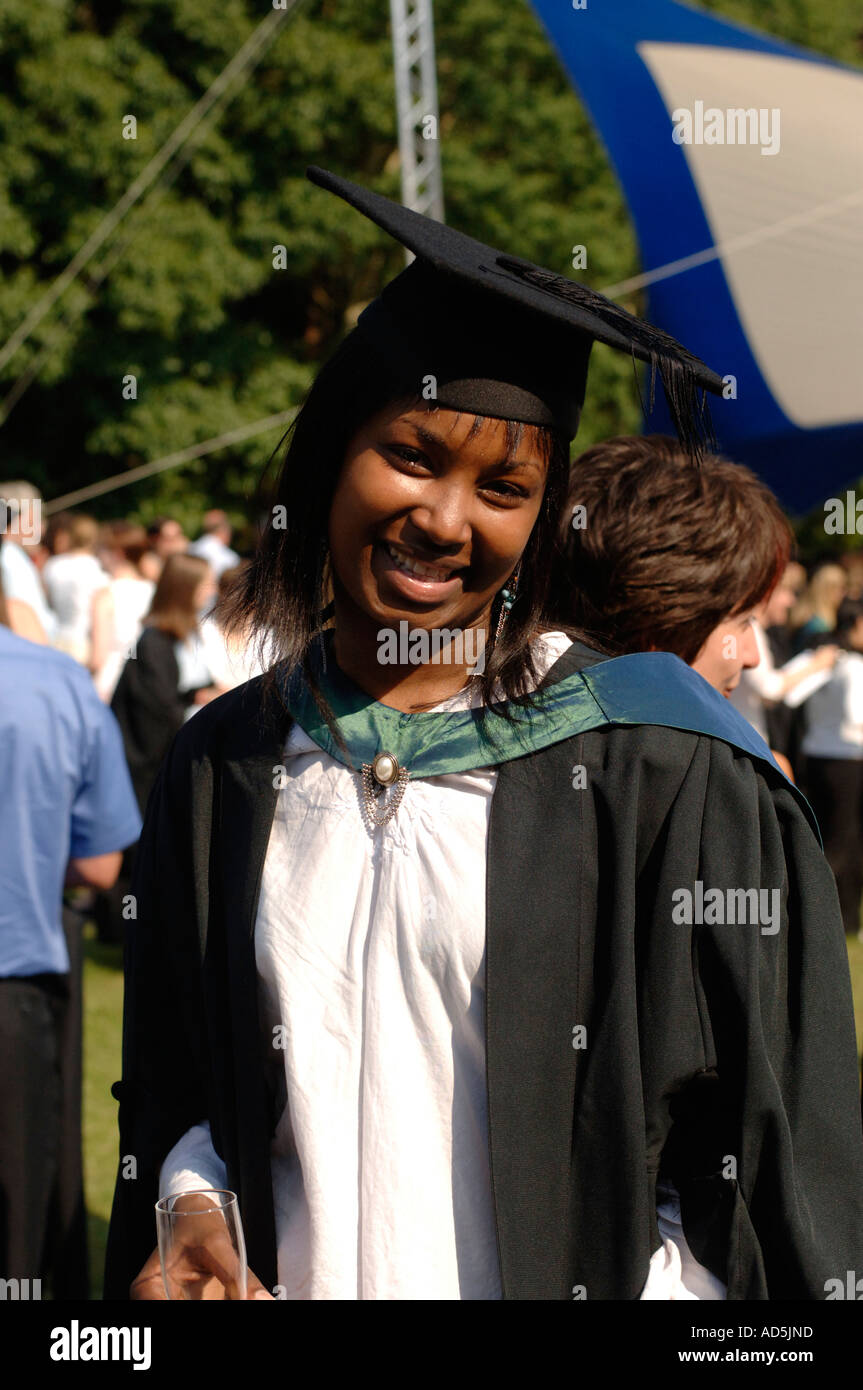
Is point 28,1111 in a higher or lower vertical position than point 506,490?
lower

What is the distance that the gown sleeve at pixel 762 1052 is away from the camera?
151cm

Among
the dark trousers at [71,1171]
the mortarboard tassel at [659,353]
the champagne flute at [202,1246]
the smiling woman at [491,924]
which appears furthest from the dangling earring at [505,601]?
the dark trousers at [71,1171]

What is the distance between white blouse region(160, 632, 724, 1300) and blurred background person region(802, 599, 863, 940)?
20.8 ft

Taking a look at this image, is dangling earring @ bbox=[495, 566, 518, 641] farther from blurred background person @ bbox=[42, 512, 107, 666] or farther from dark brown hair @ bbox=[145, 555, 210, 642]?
blurred background person @ bbox=[42, 512, 107, 666]

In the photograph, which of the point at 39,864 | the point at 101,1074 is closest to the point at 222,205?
the point at 101,1074

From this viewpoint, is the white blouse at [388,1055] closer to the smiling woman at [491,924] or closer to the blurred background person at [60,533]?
the smiling woman at [491,924]

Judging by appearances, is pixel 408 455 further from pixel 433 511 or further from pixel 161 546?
pixel 161 546

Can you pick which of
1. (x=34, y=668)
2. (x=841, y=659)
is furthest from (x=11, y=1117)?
(x=841, y=659)

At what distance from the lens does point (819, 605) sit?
9570 mm

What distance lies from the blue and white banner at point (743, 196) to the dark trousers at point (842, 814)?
434 cm

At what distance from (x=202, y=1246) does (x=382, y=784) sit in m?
0.52

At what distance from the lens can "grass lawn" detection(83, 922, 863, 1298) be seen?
15.0ft

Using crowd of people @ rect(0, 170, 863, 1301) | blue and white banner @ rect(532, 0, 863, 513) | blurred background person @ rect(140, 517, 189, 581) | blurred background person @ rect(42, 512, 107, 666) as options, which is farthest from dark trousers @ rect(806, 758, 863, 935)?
crowd of people @ rect(0, 170, 863, 1301)
